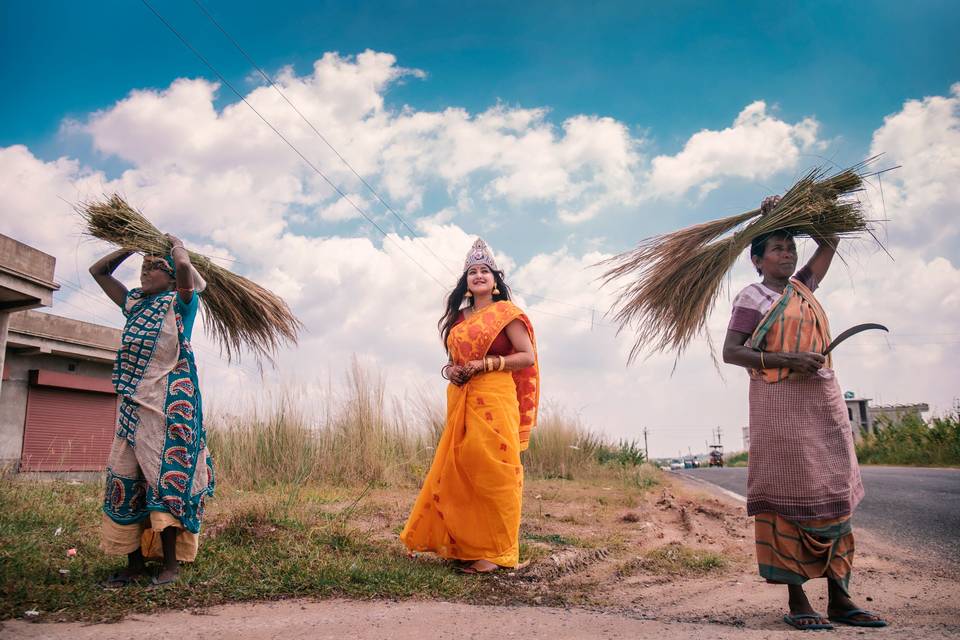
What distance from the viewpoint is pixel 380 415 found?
931cm

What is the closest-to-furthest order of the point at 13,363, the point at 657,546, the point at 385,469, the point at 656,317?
the point at 656,317
the point at 657,546
the point at 385,469
the point at 13,363

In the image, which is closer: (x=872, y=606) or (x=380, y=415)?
(x=872, y=606)

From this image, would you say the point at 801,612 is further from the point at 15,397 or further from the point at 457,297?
the point at 15,397

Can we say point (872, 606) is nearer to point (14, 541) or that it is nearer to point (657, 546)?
point (657, 546)

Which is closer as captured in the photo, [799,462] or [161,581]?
[799,462]

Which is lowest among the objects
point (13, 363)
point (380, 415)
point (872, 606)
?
point (872, 606)

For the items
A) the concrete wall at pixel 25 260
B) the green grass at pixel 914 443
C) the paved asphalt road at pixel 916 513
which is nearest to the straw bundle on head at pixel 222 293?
the paved asphalt road at pixel 916 513

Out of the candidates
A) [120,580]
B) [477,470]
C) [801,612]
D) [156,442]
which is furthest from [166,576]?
[801,612]

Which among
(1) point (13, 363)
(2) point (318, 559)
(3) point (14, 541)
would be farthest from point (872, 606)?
(1) point (13, 363)

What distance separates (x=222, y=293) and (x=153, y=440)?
1.49m

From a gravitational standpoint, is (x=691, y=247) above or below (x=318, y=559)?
above

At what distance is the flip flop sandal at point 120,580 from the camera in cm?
331

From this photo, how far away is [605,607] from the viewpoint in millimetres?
3344

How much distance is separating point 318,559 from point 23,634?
1.49 metres
